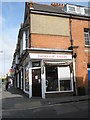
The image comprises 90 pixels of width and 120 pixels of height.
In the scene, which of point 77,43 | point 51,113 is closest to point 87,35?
point 77,43

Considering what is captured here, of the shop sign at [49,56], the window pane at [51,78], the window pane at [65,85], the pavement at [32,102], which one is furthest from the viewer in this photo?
the window pane at [65,85]

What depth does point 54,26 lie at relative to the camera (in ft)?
41.5

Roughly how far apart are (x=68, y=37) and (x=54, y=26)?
69.0 inches

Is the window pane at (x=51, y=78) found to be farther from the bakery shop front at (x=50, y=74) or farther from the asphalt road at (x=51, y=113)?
the asphalt road at (x=51, y=113)

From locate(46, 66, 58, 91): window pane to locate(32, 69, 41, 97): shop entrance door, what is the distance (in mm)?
726

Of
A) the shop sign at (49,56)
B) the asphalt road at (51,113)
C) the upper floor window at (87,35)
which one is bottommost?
the asphalt road at (51,113)

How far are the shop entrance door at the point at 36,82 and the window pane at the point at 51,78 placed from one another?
0.73 m

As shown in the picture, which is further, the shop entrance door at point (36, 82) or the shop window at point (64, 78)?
the shop window at point (64, 78)

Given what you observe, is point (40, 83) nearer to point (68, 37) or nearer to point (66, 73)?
point (66, 73)

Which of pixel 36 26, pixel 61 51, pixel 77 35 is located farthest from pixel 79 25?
pixel 36 26

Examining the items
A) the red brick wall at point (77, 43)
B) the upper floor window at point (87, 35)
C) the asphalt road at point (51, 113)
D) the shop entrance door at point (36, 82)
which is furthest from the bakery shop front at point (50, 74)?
the asphalt road at point (51, 113)

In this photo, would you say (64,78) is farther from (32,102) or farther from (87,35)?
(87,35)

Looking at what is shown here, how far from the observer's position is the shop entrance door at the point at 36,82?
37.5ft

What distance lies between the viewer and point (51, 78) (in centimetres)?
1184
